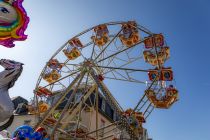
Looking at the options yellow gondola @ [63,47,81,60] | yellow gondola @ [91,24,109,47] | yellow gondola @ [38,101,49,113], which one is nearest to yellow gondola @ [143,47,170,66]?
yellow gondola @ [91,24,109,47]

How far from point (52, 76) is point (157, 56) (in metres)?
7.09

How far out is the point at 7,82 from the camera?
7.66 m

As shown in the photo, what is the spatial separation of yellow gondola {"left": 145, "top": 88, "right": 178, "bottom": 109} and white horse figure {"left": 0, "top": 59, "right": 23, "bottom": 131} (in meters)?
10.5

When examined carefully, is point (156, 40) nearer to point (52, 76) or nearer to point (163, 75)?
point (163, 75)

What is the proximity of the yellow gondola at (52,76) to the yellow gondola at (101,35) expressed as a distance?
11.1 ft

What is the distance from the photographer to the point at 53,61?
2128 cm

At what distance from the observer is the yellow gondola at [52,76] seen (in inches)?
832

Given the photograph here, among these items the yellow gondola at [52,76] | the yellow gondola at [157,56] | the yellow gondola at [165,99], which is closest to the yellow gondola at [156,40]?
the yellow gondola at [157,56]

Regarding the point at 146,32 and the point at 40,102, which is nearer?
the point at 146,32

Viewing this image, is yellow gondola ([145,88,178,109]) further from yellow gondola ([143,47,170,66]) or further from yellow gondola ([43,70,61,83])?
yellow gondola ([43,70,61,83])

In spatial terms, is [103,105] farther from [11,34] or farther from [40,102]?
[11,34]

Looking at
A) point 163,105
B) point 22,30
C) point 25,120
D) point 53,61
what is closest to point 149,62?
point 163,105

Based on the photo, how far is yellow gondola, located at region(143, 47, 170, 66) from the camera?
18.7m

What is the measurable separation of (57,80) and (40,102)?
1.95m
